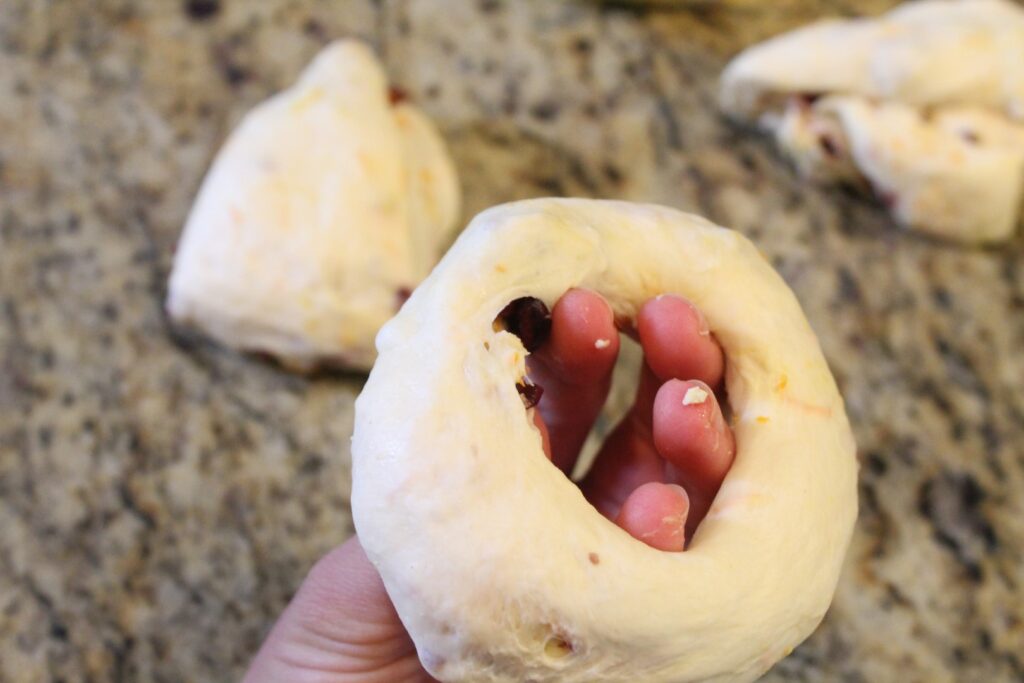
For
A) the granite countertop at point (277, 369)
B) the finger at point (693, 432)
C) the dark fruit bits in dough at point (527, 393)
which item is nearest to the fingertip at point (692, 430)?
the finger at point (693, 432)

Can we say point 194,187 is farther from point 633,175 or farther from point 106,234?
point 633,175

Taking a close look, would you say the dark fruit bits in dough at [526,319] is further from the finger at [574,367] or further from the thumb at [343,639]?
the thumb at [343,639]

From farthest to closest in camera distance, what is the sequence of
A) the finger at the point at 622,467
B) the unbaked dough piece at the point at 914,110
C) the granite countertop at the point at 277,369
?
the unbaked dough piece at the point at 914,110
the granite countertop at the point at 277,369
the finger at the point at 622,467

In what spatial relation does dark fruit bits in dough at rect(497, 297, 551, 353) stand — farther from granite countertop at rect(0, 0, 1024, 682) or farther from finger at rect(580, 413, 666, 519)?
granite countertop at rect(0, 0, 1024, 682)

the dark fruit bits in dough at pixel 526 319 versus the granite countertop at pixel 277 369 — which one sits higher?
the dark fruit bits in dough at pixel 526 319

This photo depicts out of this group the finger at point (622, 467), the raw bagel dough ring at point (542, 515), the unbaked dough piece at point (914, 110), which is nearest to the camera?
the raw bagel dough ring at point (542, 515)

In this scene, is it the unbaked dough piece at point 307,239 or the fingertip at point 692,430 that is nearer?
the fingertip at point 692,430

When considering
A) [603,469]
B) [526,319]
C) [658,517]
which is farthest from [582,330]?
[603,469]

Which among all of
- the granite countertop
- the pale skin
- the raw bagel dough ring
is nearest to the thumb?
the pale skin

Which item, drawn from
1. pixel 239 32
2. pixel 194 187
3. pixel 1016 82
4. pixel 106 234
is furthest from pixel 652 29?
pixel 106 234
